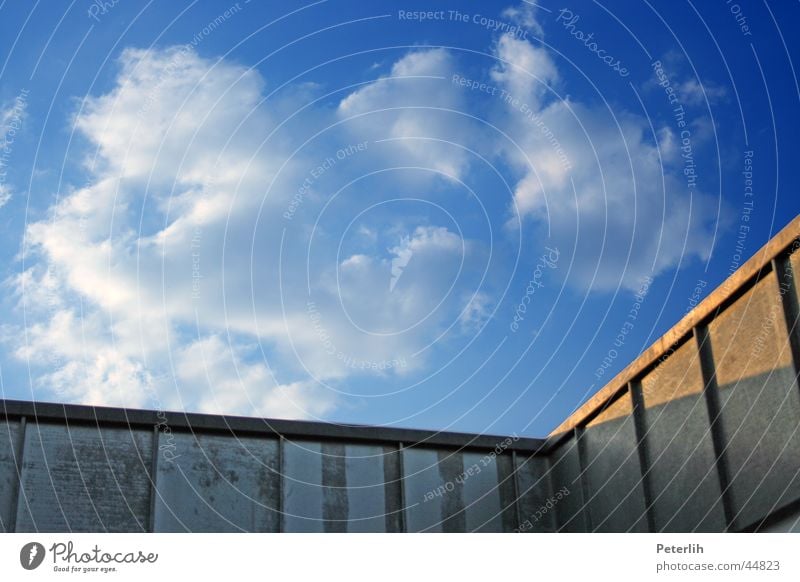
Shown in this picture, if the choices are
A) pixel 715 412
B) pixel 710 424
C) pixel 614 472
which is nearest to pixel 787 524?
pixel 710 424

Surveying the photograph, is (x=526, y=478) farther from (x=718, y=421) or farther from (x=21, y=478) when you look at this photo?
(x=21, y=478)

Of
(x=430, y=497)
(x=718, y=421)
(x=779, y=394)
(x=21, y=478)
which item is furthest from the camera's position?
(x=430, y=497)

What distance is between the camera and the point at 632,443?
24.8 metres

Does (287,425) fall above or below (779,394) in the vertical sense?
above

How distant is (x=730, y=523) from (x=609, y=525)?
478 cm

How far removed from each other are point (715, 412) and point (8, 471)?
1377 centimetres

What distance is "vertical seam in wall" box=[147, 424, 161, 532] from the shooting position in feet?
82.9

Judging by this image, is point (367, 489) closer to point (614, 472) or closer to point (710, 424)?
point (614, 472)

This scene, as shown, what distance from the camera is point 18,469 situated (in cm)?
2453

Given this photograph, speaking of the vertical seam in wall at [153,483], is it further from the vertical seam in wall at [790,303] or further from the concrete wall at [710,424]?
the vertical seam in wall at [790,303]

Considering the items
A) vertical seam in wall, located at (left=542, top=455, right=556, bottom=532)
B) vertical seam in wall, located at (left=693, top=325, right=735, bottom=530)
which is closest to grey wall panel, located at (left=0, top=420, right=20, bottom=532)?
vertical seam in wall, located at (left=542, top=455, right=556, bottom=532)
